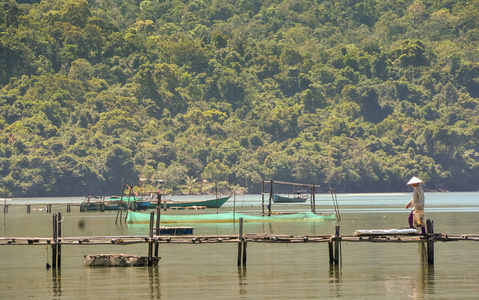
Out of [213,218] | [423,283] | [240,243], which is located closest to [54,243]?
[240,243]

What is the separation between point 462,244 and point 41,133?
141778 millimetres

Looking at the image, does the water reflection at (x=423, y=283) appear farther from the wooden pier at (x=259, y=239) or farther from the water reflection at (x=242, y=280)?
the water reflection at (x=242, y=280)

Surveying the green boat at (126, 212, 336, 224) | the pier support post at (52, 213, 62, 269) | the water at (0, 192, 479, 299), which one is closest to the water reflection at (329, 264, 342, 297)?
the water at (0, 192, 479, 299)

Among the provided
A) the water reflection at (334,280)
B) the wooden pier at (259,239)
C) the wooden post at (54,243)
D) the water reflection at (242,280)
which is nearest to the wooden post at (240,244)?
the wooden pier at (259,239)

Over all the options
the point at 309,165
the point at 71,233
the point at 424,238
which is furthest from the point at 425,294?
the point at 309,165

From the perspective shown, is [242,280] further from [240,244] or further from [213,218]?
[213,218]

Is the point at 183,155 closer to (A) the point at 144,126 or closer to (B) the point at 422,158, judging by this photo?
(A) the point at 144,126

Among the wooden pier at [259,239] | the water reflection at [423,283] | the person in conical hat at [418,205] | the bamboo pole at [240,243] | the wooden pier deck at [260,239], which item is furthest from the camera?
the bamboo pole at [240,243]

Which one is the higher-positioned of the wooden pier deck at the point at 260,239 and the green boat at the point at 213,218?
the wooden pier deck at the point at 260,239

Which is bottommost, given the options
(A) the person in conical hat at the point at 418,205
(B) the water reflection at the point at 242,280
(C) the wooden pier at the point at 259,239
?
(B) the water reflection at the point at 242,280

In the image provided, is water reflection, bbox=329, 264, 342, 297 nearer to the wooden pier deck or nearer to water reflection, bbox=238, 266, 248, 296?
the wooden pier deck

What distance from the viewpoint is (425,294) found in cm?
2678

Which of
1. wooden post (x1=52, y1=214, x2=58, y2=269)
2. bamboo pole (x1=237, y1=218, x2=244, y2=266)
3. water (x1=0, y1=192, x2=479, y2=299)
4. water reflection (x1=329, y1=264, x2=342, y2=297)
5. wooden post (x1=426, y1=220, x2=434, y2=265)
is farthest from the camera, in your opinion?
wooden post (x1=52, y1=214, x2=58, y2=269)

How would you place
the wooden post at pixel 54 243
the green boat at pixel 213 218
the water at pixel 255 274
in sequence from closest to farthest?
the water at pixel 255 274
the wooden post at pixel 54 243
the green boat at pixel 213 218
